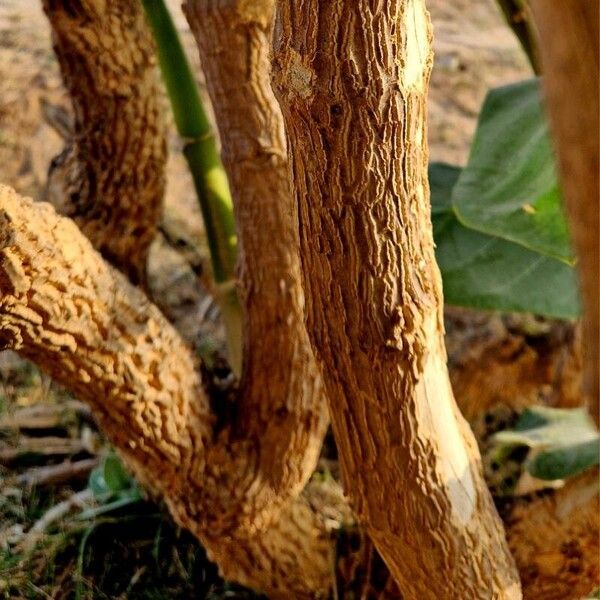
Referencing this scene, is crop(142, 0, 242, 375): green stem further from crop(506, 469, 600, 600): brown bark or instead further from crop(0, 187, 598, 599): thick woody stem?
crop(506, 469, 600, 600): brown bark

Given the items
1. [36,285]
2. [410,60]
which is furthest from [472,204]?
[36,285]

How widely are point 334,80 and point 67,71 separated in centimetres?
43

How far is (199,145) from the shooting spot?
0.99 meters

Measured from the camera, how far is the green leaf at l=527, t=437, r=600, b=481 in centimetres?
88

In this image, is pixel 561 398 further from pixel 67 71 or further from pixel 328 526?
pixel 67 71

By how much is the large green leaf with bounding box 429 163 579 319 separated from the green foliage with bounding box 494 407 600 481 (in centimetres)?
13

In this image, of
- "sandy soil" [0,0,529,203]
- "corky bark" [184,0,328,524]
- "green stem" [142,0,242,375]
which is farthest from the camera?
"sandy soil" [0,0,529,203]

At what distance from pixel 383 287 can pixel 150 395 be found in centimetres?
27

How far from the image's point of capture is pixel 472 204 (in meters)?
0.90

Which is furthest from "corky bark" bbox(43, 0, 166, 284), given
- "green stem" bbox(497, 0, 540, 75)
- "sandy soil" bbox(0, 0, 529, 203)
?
"sandy soil" bbox(0, 0, 529, 203)

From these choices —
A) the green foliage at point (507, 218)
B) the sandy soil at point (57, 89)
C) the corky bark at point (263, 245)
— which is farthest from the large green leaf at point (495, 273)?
the sandy soil at point (57, 89)

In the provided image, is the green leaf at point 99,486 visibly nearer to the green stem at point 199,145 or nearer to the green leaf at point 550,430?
the green stem at point 199,145

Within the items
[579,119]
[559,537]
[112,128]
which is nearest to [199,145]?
[112,128]

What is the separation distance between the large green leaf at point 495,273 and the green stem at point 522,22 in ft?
0.61
